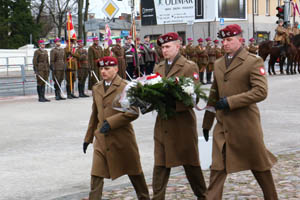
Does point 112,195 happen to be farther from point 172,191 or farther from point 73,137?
point 73,137

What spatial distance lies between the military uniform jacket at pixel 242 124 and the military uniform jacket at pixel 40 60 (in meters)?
15.1

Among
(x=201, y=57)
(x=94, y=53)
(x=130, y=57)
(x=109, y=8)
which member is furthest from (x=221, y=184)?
(x=201, y=57)

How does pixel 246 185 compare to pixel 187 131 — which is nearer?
pixel 187 131

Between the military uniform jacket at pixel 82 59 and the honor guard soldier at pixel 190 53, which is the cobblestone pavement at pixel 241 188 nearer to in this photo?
the military uniform jacket at pixel 82 59

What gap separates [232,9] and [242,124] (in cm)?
5422

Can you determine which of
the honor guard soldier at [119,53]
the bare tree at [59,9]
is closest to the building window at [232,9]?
the bare tree at [59,9]

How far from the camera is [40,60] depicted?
20.6 metres

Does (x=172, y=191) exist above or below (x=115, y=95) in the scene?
below

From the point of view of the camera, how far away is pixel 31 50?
45812mm

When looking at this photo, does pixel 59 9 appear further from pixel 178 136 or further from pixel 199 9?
pixel 178 136

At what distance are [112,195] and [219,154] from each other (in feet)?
5.73

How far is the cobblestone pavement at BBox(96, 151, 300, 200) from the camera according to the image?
696 cm

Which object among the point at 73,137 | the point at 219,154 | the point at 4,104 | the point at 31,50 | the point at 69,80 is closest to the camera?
the point at 219,154

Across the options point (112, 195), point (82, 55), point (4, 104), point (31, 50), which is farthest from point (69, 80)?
point (31, 50)
